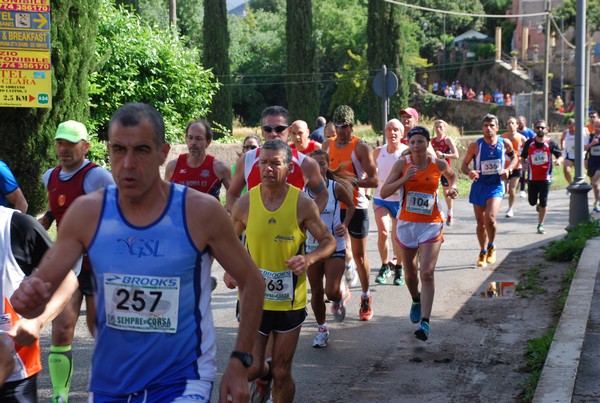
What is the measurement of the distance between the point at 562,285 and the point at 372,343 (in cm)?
356

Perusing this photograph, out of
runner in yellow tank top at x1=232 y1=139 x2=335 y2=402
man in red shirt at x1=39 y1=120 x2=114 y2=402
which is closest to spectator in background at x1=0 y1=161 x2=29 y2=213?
man in red shirt at x1=39 y1=120 x2=114 y2=402

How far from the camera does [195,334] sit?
3607 millimetres

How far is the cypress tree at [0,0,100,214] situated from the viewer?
15812 millimetres

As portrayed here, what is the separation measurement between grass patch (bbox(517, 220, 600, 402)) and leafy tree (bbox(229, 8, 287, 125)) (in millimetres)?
46034

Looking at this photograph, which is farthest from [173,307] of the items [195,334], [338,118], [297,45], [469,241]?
[297,45]

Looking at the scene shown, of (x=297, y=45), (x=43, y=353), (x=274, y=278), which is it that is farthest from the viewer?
(x=297, y=45)

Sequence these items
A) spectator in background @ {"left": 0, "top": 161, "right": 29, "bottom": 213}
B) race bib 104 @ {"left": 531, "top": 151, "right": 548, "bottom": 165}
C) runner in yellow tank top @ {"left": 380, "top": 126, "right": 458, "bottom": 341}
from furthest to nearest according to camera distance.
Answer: race bib 104 @ {"left": 531, "top": 151, "right": 548, "bottom": 165} → runner in yellow tank top @ {"left": 380, "top": 126, "right": 458, "bottom": 341} → spectator in background @ {"left": 0, "top": 161, "right": 29, "bottom": 213}

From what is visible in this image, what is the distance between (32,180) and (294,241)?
10.9m

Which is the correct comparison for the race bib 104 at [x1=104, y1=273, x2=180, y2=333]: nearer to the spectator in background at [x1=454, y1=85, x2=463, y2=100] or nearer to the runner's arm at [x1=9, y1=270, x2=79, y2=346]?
the runner's arm at [x1=9, y1=270, x2=79, y2=346]

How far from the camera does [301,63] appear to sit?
3966 cm

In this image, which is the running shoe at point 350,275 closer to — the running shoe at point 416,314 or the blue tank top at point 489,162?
the running shoe at point 416,314

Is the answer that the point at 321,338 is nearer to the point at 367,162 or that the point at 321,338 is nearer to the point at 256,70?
the point at 367,162

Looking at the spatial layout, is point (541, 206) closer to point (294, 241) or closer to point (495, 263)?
point (495, 263)

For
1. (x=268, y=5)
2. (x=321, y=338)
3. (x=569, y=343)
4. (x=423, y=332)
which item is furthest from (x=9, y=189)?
(x=268, y=5)
